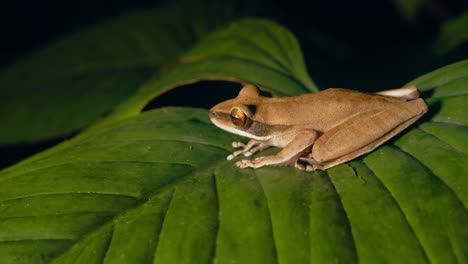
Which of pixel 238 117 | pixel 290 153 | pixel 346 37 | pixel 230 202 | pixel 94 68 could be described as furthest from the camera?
pixel 346 37

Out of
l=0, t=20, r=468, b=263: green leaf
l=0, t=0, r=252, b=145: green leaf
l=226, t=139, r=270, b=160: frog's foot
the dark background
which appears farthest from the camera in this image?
the dark background

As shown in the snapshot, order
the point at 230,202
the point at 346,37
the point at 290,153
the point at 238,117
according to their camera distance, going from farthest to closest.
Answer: the point at 346,37 → the point at 238,117 → the point at 290,153 → the point at 230,202

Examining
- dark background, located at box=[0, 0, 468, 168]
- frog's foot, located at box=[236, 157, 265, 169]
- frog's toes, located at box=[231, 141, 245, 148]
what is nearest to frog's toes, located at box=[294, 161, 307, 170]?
frog's foot, located at box=[236, 157, 265, 169]

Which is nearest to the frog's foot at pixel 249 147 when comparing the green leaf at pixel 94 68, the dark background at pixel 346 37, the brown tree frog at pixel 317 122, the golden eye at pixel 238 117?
the brown tree frog at pixel 317 122

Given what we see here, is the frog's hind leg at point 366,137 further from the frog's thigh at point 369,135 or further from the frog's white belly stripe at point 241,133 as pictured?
the frog's white belly stripe at point 241,133

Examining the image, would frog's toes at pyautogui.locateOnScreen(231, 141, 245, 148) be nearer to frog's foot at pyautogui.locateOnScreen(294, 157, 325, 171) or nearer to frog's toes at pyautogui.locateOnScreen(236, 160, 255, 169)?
frog's toes at pyautogui.locateOnScreen(236, 160, 255, 169)

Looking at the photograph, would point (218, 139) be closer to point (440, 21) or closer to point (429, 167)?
point (429, 167)

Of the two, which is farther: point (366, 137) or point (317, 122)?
point (317, 122)

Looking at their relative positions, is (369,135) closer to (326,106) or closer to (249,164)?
(326,106)

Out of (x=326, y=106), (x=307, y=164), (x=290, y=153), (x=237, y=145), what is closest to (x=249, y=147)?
(x=237, y=145)
